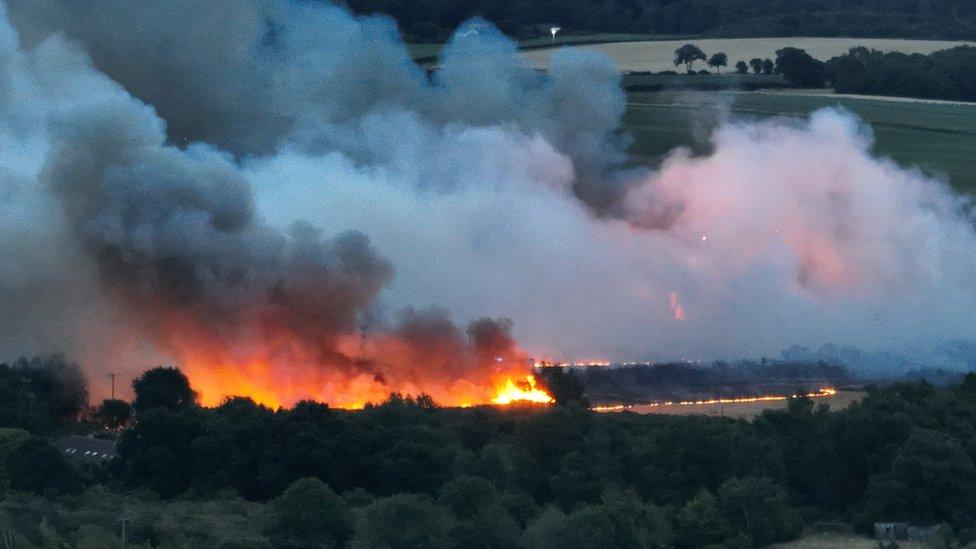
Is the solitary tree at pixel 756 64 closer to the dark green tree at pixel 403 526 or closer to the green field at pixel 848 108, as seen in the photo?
the green field at pixel 848 108

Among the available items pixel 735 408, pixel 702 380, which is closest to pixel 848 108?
pixel 702 380

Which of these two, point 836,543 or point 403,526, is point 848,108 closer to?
point 836,543

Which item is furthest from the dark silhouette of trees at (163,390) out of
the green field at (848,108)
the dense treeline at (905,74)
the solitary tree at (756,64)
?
the dense treeline at (905,74)

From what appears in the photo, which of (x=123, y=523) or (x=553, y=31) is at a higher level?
(x=553, y=31)

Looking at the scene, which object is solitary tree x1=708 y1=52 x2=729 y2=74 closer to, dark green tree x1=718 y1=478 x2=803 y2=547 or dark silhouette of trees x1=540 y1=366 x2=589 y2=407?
dark silhouette of trees x1=540 y1=366 x2=589 y2=407

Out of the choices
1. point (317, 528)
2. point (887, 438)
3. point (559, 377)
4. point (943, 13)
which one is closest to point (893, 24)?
point (943, 13)

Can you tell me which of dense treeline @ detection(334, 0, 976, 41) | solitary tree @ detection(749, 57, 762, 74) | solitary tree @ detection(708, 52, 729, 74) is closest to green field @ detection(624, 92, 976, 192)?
solitary tree @ detection(749, 57, 762, 74)
